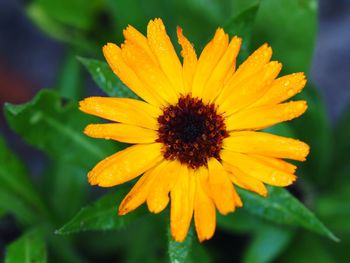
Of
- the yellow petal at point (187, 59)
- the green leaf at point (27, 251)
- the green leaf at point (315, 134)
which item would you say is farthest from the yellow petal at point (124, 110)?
the green leaf at point (315, 134)

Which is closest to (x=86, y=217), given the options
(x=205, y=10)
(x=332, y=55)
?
(x=205, y=10)

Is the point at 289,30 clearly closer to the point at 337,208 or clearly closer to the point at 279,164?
the point at 337,208

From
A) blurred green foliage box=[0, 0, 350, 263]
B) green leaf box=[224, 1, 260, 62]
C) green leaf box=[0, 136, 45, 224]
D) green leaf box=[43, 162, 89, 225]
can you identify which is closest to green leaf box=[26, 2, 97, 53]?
blurred green foliage box=[0, 0, 350, 263]

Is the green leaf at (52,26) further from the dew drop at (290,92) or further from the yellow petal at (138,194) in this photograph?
the dew drop at (290,92)

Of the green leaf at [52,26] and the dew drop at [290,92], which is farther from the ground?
the green leaf at [52,26]

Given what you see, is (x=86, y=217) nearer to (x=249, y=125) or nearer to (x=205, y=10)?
(x=249, y=125)

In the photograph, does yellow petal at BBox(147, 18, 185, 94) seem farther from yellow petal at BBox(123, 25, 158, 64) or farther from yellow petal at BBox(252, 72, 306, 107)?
yellow petal at BBox(252, 72, 306, 107)

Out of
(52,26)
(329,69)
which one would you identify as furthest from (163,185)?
(329,69)
